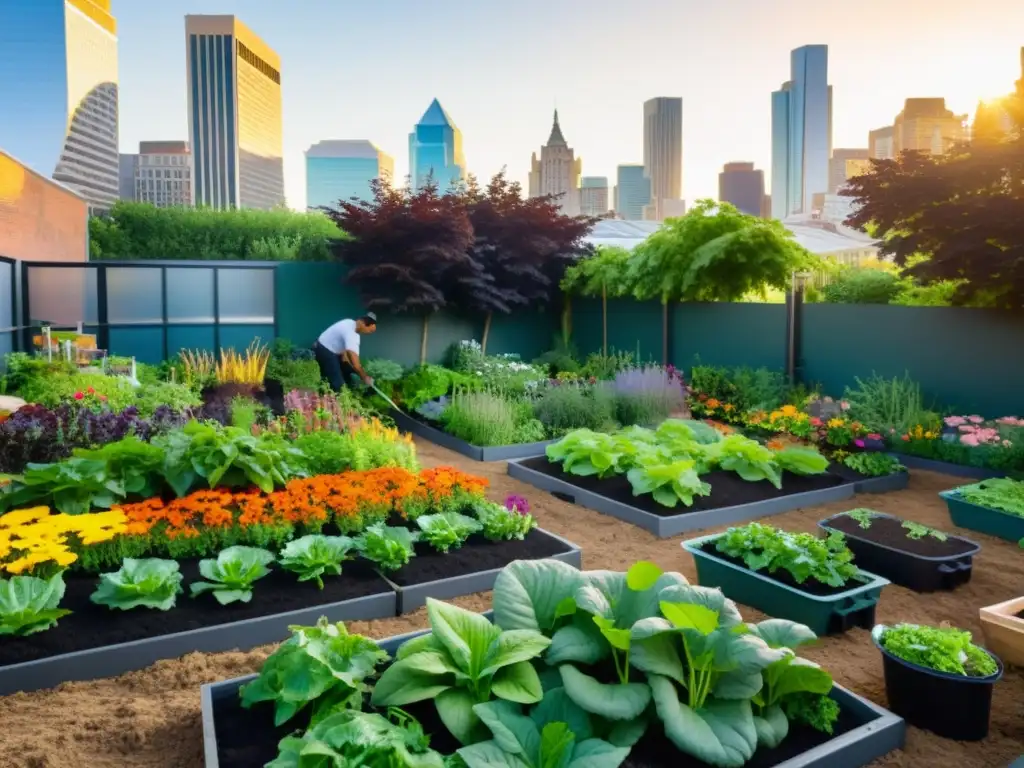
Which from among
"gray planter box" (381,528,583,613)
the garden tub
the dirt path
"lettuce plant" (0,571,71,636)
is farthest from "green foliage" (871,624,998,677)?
"lettuce plant" (0,571,71,636)

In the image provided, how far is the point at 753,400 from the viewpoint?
9.87 m

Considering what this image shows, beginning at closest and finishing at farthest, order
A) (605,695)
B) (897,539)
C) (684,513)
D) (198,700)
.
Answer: (605,695) → (198,700) → (897,539) → (684,513)

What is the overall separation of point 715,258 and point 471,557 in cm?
753

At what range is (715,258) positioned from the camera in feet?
36.2

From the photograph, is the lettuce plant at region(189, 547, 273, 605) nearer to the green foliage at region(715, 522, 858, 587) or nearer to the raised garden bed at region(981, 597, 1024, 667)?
the green foliage at region(715, 522, 858, 587)

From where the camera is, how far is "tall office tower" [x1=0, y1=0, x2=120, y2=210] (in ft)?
246

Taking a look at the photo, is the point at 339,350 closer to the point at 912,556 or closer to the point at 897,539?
the point at 897,539

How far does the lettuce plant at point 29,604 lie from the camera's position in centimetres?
351

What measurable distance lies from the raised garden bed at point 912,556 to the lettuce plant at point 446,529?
216 cm

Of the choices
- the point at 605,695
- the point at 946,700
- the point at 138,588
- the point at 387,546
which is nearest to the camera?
the point at 605,695

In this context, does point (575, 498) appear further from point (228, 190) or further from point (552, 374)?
point (228, 190)

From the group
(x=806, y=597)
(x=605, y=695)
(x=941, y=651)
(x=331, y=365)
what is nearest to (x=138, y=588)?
(x=605, y=695)

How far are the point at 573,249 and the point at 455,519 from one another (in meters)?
9.17

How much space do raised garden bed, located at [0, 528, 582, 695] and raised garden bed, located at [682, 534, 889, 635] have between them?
1.19m
